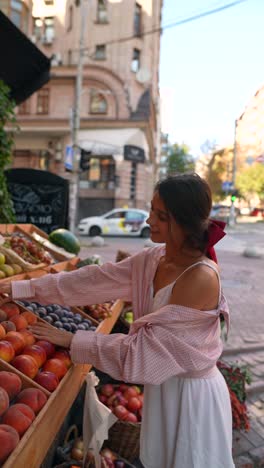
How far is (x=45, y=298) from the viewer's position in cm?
205

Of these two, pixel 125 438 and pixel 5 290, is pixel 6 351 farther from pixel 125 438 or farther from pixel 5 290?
pixel 125 438

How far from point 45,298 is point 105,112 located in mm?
25420

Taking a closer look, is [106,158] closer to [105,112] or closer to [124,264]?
[105,112]

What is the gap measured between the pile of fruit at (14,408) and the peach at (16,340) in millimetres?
235

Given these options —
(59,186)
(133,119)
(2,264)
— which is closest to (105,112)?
(133,119)

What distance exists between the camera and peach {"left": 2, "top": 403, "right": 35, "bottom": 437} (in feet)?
4.64

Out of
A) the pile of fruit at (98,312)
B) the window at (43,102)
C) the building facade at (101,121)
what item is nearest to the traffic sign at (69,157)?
the building facade at (101,121)

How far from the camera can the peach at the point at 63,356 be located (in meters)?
1.96

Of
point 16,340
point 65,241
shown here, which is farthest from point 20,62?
point 16,340

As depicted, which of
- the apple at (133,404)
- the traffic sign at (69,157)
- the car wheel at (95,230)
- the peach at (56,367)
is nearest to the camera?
the peach at (56,367)

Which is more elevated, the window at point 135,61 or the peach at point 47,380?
the window at point 135,61

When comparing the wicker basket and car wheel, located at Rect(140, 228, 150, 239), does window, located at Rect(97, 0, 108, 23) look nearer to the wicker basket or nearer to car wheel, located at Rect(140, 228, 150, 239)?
car wheel, located at Rect(140, 228, 150, 239)

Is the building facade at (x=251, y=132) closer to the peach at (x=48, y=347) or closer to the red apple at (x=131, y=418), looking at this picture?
the red apple at (x=131, y=418)

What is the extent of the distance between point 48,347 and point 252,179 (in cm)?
5091
